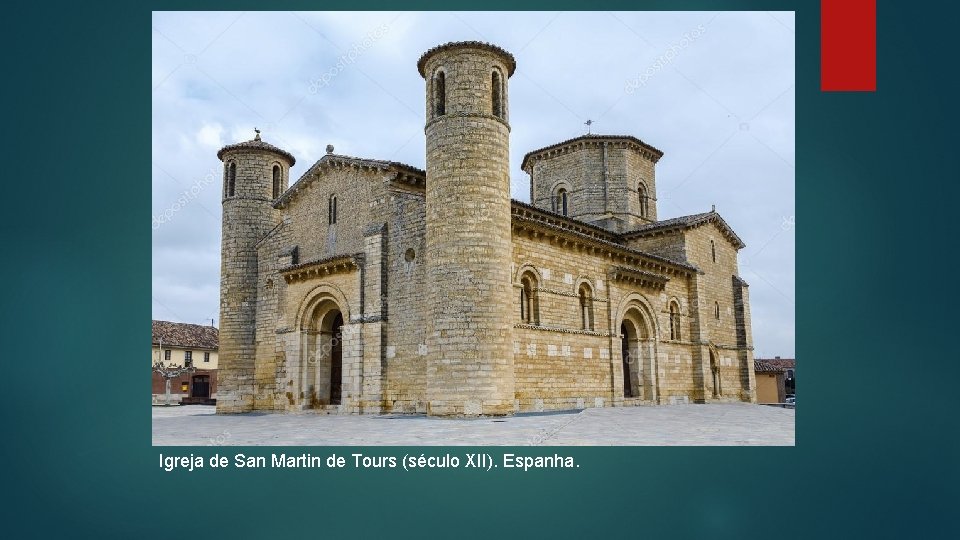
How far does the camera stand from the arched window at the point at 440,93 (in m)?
19.0

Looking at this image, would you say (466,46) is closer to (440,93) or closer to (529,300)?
(440,93)

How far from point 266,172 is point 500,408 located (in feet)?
47.5

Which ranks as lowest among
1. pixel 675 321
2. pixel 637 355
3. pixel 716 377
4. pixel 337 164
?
pixel 716 377

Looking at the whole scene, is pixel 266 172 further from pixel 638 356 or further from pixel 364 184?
pixel 638 356

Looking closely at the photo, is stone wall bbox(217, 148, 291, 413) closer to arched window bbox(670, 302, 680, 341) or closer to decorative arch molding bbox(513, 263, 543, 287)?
decorative arch molding bbox(513, 263, 543, 287)

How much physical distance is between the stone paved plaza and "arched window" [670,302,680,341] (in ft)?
30.1

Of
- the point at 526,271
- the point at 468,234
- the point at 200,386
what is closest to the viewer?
the point at 468,234

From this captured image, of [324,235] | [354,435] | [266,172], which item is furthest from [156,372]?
[354,435]

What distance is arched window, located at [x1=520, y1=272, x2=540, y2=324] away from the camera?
20469mm

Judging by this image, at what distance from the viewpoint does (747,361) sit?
3095 cm

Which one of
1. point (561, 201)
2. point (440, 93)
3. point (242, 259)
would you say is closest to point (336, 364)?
point (242, 259)

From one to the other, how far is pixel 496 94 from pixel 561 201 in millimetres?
14087

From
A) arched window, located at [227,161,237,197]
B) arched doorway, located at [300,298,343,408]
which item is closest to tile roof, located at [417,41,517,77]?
arched doorway, located at [300,298,343,408]

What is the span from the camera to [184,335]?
51500 millimetres
